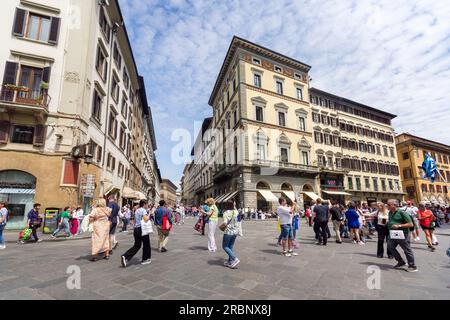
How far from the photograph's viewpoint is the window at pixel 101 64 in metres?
16.1

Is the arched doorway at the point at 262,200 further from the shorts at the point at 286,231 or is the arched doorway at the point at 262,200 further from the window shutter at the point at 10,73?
the window shutter at the point at 10,73

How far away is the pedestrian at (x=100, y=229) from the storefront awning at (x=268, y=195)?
19.2 meters

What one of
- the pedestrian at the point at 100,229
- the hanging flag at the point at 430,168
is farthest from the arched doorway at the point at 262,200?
the pedestrian at the point at 100,229

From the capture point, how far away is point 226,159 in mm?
30891

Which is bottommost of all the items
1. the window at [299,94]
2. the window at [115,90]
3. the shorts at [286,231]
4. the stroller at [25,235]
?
the stroller at [25,235]

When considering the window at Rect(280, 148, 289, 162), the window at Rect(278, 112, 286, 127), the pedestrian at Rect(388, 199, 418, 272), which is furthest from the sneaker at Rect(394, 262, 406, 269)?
the window at Rect(278, 112, 286, 127)

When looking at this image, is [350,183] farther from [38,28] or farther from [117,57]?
[38,28]

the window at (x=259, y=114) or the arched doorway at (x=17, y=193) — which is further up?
the window at (x=259, y=114)

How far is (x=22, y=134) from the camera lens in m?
12.8

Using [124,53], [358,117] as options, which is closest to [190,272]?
[124,53]

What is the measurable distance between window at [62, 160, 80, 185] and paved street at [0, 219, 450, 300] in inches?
263

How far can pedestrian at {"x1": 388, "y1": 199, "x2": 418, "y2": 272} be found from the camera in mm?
5285

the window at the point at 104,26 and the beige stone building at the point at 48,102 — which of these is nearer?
the beige stone building at the point at 48,102

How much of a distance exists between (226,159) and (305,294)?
27241mm
